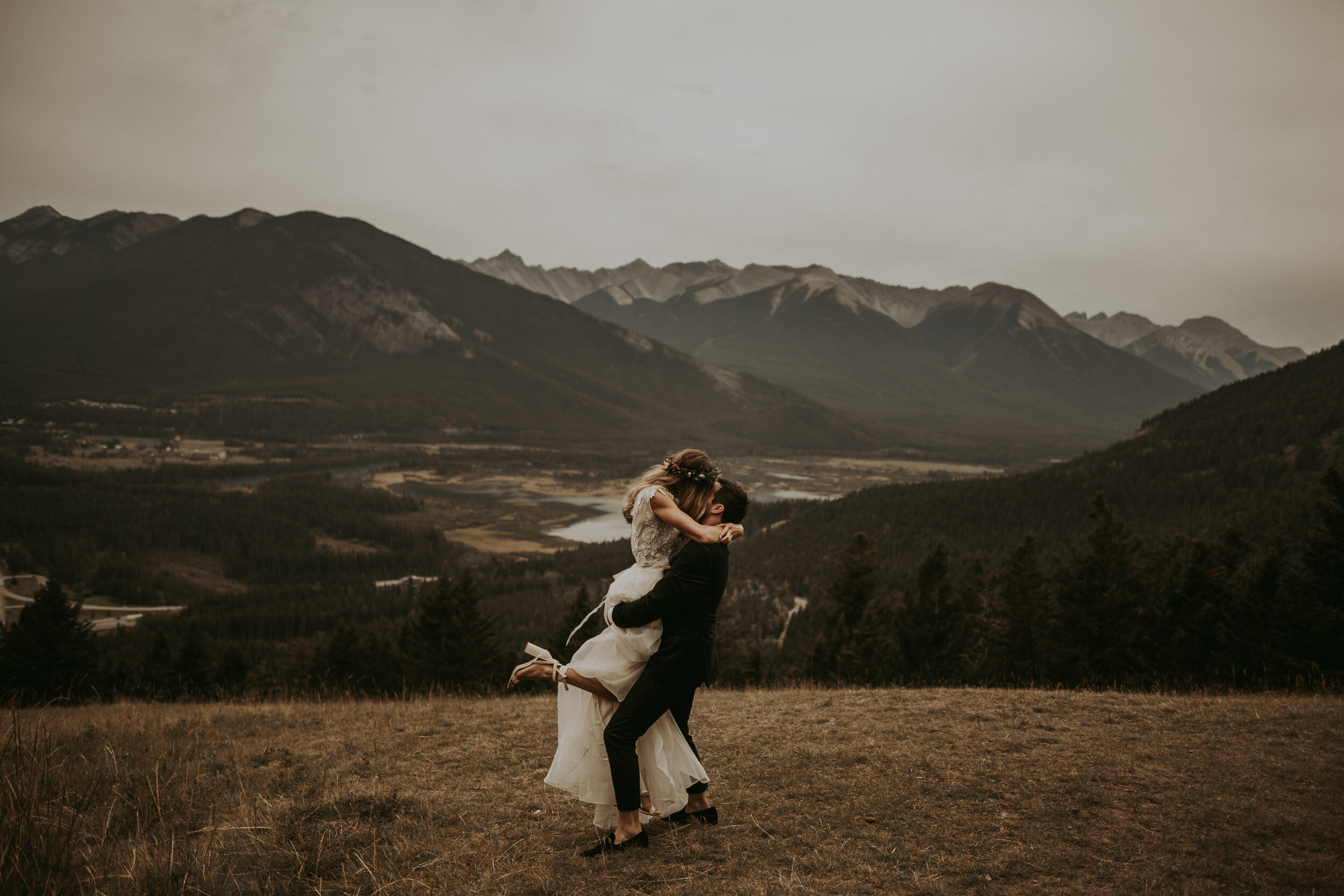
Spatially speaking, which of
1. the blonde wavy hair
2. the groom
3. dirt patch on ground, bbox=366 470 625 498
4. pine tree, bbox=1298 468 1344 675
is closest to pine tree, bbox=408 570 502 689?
the groom

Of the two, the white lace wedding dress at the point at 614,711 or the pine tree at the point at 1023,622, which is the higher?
the white lace wedding dress at the point at 614,711

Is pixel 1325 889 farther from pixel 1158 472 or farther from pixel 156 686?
pixel 1158 472

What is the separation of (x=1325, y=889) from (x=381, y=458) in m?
210

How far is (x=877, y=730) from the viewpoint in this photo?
29.3 feet

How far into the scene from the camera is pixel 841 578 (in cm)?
3494

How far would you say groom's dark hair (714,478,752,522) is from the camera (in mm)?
5723

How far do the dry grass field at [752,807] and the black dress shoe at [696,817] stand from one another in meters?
0.15

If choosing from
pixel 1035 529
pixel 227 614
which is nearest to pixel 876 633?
pixel 1035 529

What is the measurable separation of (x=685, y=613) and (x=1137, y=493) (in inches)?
3662

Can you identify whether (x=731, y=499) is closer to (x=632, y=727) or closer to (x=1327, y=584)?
(x=632, y=727)

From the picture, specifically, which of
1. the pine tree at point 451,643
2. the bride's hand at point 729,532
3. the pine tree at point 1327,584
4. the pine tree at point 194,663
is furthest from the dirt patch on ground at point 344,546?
the bride's hand at point 729,532

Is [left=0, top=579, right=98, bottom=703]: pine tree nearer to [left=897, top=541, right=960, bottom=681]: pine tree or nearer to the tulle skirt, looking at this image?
the tulle skirt

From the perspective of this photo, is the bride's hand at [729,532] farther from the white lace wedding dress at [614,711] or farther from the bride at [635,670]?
the white lace wedding dress at [614,711]

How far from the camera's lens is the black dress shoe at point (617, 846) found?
17.9ft
